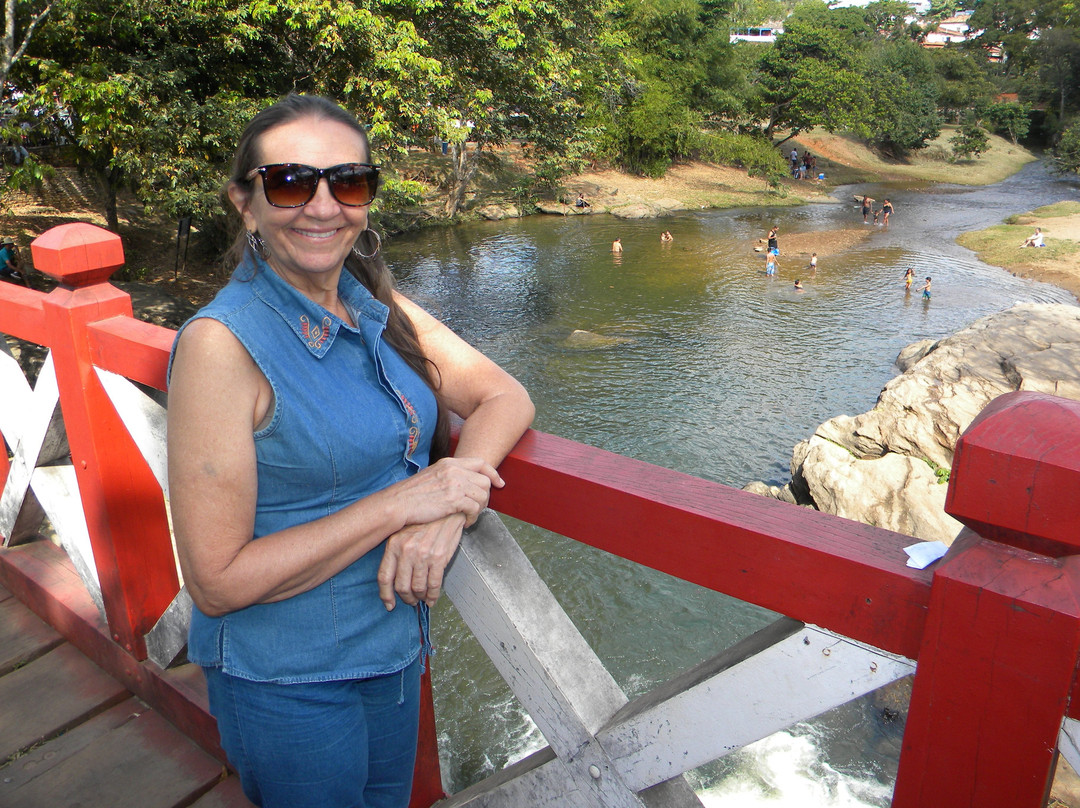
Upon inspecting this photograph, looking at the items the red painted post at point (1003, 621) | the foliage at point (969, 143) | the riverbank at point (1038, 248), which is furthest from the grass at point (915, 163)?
the red painted post at point (1003, 621)

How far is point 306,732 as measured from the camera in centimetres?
151

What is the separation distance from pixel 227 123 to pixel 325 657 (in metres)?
13.0

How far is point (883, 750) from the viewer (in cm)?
601

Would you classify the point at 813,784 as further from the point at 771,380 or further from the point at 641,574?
the point at 771,380

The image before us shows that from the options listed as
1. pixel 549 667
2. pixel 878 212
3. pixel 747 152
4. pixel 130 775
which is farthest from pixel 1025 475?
pixel 747 152

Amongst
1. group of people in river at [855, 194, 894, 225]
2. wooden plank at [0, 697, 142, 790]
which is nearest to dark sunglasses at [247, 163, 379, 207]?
wooden plank at [0, 697, 142, 790]

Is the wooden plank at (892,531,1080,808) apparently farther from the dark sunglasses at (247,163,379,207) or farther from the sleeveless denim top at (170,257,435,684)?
the dark sunglasses at (247,163,379,207)

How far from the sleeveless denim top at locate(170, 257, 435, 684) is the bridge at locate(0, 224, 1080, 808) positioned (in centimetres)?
20

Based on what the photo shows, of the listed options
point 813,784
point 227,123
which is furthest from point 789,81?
point 813,784

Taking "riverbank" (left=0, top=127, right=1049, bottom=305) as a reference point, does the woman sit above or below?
above

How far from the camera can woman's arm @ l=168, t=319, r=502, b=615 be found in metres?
1.33

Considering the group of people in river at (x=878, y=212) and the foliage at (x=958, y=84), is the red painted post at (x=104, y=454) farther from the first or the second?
the foliage at (x=958, y=84)

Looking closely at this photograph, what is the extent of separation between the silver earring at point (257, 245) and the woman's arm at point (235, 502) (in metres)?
0.27

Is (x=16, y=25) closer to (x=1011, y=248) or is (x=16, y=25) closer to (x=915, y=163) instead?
(x=1011, y=248)
